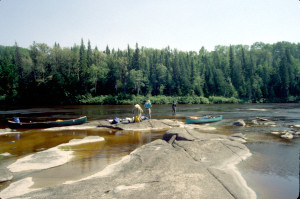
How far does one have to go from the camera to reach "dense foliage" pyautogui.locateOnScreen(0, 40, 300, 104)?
77250 millimetres

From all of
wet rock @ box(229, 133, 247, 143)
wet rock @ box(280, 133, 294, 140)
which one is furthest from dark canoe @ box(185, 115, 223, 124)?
wet rock @ box(280, 133, 294, 140)

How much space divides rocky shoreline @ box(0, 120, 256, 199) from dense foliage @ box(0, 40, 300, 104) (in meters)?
62.9

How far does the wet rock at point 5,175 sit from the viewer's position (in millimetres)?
8937

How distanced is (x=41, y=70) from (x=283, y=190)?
83344 mm

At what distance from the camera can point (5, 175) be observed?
9172 millimetres

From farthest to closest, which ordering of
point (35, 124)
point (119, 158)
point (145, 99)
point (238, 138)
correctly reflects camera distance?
point (145, 99) → point (35, 124) → point (238, 138) → point (119, 158)

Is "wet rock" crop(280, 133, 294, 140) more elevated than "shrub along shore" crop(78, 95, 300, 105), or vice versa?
"shrub along shore" crop(78, 95, 300, 105)

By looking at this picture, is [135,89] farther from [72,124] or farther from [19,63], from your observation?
[72,124]

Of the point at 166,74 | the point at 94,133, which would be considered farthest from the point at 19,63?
the point at 94,133

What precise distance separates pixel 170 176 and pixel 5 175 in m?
6.86

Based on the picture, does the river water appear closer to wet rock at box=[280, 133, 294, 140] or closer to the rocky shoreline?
wet rock at box=[280, 133, 294, 140]

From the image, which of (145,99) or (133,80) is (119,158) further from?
(133,80)

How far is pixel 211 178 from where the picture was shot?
8273mm

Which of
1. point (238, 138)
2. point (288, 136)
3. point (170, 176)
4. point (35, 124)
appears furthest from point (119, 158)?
point (35, 124)
